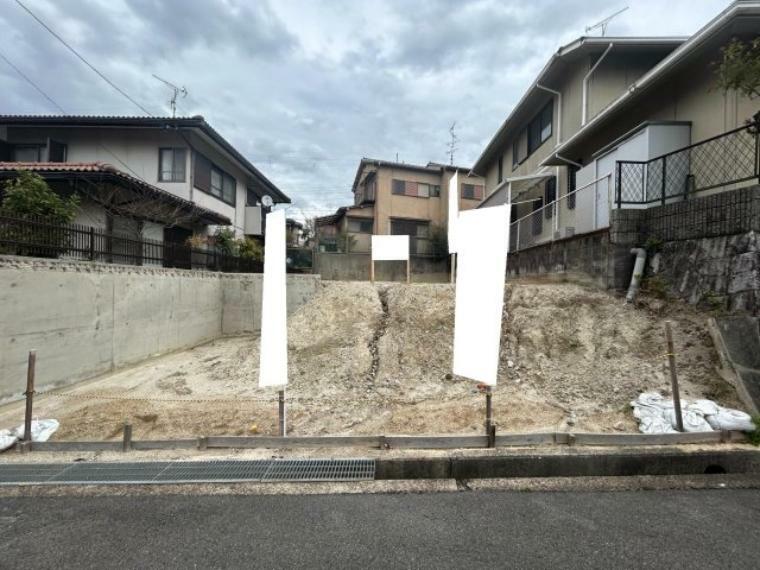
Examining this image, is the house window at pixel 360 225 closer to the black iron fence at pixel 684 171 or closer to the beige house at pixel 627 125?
the beige house at pixel 627 125

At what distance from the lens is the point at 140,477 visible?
3.10 metres

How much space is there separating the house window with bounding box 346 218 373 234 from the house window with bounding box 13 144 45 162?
13.2 metres

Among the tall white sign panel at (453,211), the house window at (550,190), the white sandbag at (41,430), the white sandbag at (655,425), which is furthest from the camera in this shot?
the house window at (550,190)

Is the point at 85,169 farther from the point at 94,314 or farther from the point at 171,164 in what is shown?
the point at 94,314

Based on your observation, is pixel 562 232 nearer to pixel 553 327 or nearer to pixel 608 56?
pixel 553 327

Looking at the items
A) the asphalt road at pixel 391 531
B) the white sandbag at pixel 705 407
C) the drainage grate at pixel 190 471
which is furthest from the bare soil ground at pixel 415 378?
the asphalt road at pixel 391 531

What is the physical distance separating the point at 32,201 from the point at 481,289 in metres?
8.29

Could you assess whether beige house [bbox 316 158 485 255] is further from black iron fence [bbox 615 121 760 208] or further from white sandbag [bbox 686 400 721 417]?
white sandbag [bbox 686 400 721 417]

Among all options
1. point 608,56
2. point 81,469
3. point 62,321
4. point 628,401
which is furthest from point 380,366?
point 608,56

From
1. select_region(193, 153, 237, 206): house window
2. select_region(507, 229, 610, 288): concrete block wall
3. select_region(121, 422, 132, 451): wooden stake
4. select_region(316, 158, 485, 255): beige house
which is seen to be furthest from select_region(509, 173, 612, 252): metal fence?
select_region(193, 153, 237, 206): house window

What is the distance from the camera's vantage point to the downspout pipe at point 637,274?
6.19 meters

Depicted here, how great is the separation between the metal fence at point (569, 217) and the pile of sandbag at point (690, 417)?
424cm

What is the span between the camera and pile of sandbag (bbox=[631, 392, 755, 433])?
11.8ft

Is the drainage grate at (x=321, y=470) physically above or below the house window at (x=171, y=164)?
below
